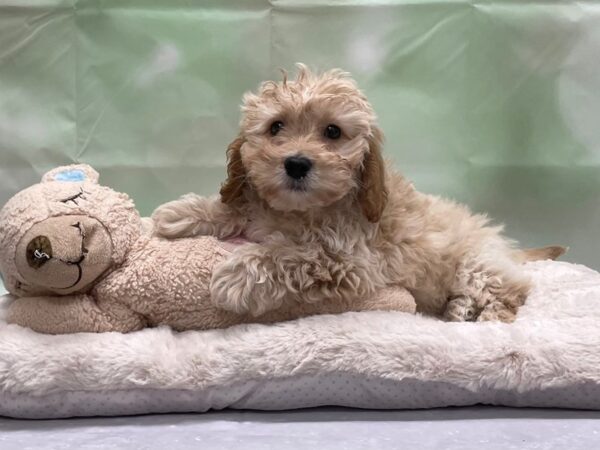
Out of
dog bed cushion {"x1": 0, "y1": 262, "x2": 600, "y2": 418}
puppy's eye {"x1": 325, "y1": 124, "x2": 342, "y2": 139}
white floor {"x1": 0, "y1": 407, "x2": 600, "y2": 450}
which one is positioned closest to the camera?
white floor {"x1": 0, "y1": 407, "x2": 600, "y2": 450}

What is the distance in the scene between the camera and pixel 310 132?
5.80ft

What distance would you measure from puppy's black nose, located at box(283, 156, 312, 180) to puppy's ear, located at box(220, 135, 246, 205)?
22 centimetres

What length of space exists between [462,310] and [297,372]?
1.91 ft

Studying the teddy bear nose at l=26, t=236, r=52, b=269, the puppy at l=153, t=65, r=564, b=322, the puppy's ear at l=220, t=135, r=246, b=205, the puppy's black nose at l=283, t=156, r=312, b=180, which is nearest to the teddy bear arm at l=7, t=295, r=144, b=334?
the teddy bear nose at l=26, t=236, r=52, b=269

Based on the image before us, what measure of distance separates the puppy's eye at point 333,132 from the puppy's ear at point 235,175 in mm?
Answer: 224

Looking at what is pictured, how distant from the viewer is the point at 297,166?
1.67 meters

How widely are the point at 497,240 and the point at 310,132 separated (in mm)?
693

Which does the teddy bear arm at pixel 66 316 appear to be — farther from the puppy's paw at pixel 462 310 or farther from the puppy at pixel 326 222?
the puppy's paw at pixel 462 310

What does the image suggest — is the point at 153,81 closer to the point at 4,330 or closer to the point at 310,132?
the point at 310,132

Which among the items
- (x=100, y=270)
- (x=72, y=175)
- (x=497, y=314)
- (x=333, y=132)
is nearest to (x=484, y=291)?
(x=497, y=314)

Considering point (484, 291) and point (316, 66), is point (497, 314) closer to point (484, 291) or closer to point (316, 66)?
point (484, 291)

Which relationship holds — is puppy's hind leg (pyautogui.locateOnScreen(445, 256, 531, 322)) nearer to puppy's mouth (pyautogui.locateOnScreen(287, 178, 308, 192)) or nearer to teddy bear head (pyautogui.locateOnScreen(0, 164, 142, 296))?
puppy's mouth (pyautogui.locateOnScreen(287, 178, 308, 192))

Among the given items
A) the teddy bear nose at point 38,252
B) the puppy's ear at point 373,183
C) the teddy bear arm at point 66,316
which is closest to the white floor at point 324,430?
the teddy bear arm at point 66,316

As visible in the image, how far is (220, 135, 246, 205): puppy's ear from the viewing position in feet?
6.13
